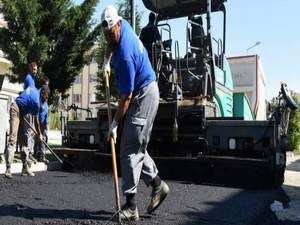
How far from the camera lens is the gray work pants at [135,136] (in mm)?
4614

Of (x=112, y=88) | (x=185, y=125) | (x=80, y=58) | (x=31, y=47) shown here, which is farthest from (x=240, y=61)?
(x=185, y=125)

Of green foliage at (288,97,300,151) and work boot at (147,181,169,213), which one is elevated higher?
work boot at (147,181,169,213)

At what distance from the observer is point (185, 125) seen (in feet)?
26.6

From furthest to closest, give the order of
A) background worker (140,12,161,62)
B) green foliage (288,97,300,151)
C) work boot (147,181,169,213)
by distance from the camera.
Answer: green foliage (288,97,300,151) < background worker (140,12,161,62) < work boot (147,181,169,213)

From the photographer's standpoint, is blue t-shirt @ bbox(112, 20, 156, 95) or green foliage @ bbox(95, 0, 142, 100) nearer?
blue t-shirt @ bbox(112, 20, 156, 95)

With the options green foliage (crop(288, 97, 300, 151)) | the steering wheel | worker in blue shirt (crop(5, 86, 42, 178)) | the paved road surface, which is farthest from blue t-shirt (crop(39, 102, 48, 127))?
green foliage (crop(288, 97, 300, 151))

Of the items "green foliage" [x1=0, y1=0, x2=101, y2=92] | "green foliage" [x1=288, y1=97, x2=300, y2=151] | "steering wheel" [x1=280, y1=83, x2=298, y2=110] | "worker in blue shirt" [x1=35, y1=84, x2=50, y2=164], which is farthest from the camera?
"green foliage" [x1=288, y1=97, x2=300, y2=151]

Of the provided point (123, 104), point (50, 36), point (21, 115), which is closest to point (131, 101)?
point (123, 104)

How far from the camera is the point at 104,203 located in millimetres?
5344

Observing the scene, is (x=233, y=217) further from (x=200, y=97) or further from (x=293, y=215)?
(x=200, y=97)

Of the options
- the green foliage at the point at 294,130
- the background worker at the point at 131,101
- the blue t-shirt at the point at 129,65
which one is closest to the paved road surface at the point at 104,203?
the background worker at the point at 131,101

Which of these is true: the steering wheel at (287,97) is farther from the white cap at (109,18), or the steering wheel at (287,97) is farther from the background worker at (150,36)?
the white cap at (109,18)

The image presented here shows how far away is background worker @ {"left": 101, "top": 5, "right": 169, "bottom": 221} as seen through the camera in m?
4.50

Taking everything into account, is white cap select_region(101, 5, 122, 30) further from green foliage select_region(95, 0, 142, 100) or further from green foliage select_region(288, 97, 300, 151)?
green foliage select_region(288, 97, 300, 151)
